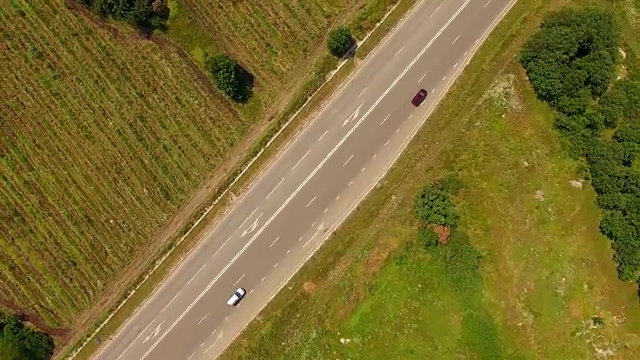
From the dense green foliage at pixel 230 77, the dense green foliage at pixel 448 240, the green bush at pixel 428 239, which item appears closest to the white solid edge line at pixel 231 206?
the dense green foliage at pixel 230 77

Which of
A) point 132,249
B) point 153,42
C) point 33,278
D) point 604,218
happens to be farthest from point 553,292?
point 33,278

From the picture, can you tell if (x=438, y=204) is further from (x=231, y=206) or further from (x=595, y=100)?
(x=231, y=206)

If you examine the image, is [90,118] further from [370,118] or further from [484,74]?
[484,74]

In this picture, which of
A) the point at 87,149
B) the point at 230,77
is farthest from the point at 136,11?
the point at 87,149

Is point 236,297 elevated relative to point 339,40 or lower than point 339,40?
lower

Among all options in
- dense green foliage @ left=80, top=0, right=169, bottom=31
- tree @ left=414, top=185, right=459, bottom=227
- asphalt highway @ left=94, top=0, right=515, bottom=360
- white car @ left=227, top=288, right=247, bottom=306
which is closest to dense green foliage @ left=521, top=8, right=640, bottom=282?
asphalt highway @ left=94, top=0, right=515, bottom=360

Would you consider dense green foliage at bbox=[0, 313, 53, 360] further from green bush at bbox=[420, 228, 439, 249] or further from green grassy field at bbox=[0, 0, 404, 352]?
green bush at bbox=[420, 228, 439, 249]

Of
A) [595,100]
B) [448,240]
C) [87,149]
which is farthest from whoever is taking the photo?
[87,149]
